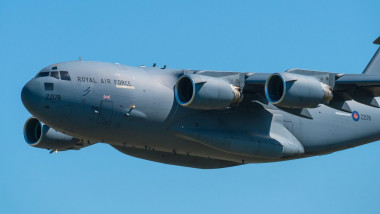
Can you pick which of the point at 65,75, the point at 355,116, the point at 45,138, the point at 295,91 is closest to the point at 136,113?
the point at 65,75

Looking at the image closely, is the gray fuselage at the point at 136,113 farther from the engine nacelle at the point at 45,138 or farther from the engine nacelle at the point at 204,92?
the engine nacelle at the point at 45,138

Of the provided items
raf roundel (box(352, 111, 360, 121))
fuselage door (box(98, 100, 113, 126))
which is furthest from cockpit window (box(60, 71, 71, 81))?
raf roundel (box(352, 111, 360, 121))

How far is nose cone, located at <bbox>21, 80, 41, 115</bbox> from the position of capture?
1788 cm

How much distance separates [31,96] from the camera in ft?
58.7

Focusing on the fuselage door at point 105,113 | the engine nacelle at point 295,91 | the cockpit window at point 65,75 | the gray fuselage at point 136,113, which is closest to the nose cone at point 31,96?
the gray fuselage at point 136,113

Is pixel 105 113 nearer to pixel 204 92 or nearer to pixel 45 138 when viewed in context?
pixel 204 92

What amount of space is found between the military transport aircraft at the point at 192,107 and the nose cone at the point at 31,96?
2 cm

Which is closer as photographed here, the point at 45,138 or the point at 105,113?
the point at 105,113

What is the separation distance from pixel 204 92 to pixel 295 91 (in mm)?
2002

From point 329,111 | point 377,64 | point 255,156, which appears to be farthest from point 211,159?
point 377,64

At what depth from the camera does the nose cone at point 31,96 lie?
1788 cm

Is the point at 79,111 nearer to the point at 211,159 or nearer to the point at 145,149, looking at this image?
the point at 145,149

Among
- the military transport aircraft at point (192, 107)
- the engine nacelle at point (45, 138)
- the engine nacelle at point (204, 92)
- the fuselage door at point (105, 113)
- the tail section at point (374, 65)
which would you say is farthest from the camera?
the tail section at point (374, 65)

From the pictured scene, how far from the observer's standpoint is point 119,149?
67.9 ft
